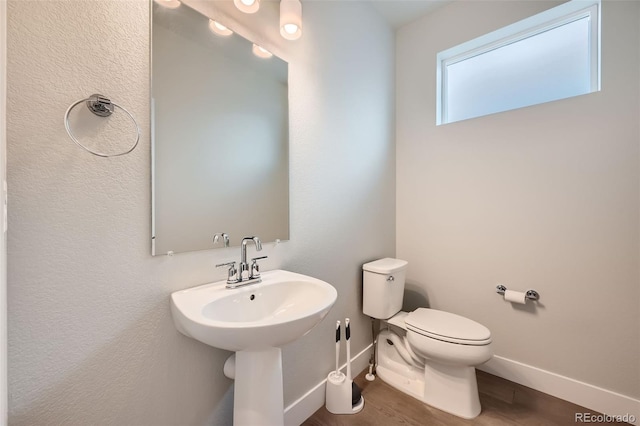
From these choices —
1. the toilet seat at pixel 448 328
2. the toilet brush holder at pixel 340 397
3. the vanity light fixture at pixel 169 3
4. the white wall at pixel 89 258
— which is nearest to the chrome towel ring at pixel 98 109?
the white wall at pixel 89 258

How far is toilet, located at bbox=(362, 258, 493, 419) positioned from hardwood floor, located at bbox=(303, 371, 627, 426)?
6 centimetres

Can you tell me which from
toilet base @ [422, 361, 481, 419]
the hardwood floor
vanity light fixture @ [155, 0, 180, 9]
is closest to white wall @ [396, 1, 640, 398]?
the hardwood floor

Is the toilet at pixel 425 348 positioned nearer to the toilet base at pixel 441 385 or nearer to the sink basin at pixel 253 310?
the toilet base at pixel 441 385

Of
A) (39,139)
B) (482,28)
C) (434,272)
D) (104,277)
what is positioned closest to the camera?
(39,139)

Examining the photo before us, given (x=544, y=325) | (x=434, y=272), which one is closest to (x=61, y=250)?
(x=434, y=272)

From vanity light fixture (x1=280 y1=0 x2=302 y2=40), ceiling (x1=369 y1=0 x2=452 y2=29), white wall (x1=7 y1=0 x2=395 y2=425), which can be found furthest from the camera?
ceiling (x1=369 y1=0 x2=452 y2=29)

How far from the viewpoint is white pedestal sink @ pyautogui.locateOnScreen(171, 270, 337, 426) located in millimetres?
755

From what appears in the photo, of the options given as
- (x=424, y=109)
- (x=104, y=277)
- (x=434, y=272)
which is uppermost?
(x=424, y=109)

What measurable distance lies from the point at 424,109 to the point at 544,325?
1683 mm

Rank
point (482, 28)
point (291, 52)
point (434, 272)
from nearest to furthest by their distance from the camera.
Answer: point (291, 52)
point (482, 28)
point (434, 272)

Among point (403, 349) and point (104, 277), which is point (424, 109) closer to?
point (403, 349)

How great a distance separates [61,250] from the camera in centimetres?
73

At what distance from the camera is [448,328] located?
1.46m

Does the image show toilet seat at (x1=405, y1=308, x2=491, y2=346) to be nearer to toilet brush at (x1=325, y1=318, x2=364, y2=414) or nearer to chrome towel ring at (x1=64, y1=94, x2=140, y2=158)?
toilet brush at (x1=325, y1=318, x2=364, y2=414)
